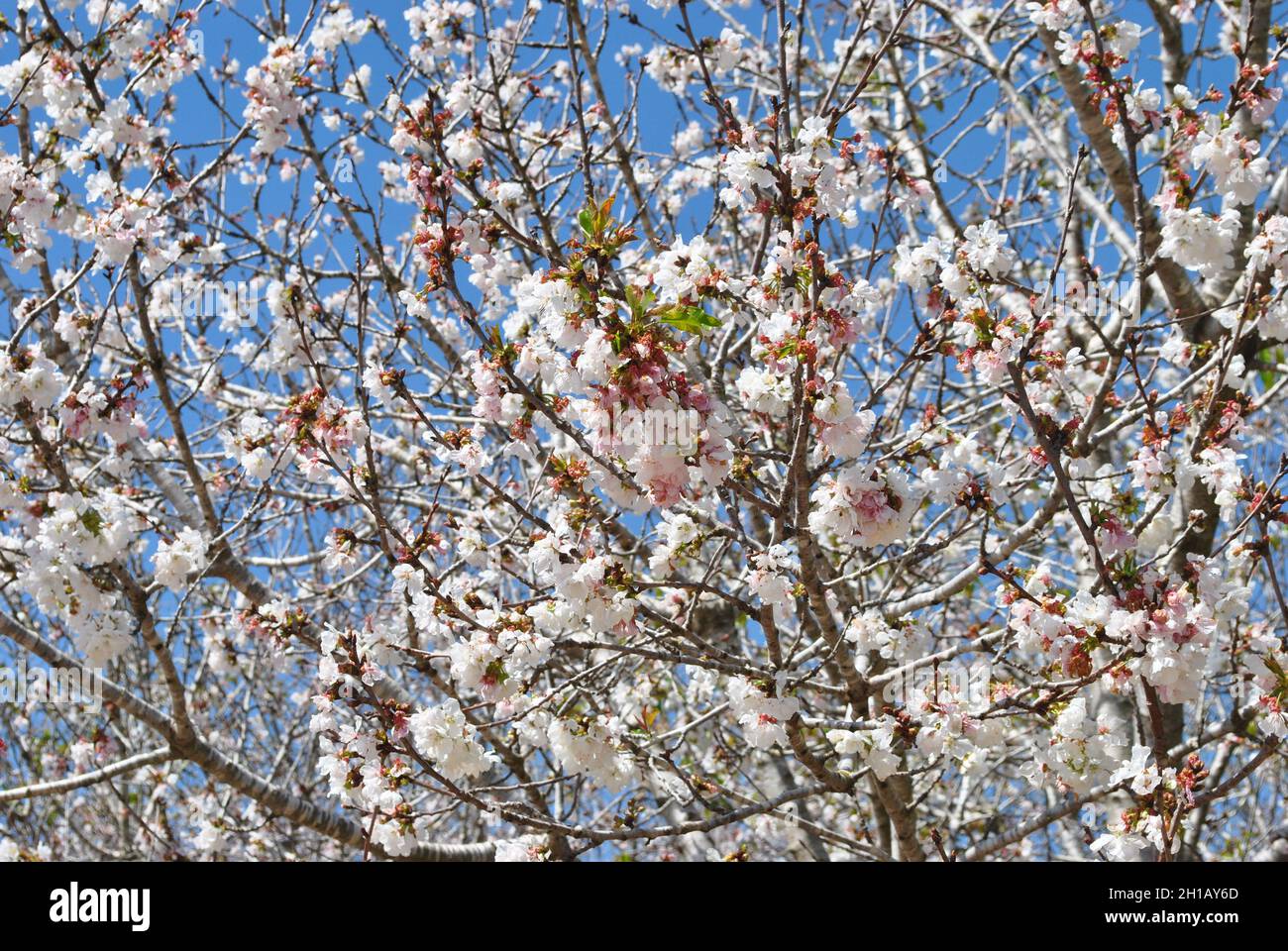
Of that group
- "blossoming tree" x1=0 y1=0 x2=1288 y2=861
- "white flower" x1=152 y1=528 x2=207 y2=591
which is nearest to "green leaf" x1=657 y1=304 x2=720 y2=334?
"blossoming tree" x1=0 y1=0 x2=1288 y2=861

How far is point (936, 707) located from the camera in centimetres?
289

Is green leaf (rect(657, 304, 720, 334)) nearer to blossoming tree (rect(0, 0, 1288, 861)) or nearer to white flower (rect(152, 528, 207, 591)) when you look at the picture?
blossoming tree (rect(0, 0, 1288, 861))

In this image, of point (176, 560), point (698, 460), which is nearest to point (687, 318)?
point (698, 460)

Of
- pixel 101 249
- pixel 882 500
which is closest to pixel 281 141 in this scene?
pixel 101 249

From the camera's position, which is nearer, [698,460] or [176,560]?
[698,460]

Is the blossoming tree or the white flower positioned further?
the white flower

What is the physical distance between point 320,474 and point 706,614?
8.54 ft

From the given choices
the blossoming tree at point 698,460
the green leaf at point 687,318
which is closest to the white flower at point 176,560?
the blossoming tree at point 698,460

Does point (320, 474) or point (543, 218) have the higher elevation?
point (543, 218)

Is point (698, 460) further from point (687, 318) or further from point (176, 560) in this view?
point (176, 560)

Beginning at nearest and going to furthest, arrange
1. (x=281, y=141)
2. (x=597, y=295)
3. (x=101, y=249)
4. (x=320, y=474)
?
(x=597, y=295) → (x=320, y=474) → (x=101, y=249) → (x=281, y=141)

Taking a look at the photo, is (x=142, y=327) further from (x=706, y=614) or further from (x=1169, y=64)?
(x=1169, y=64)

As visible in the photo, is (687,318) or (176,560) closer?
(687,318)

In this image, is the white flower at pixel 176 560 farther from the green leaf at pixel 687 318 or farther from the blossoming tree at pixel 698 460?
the green leaf at pixel 687 318
